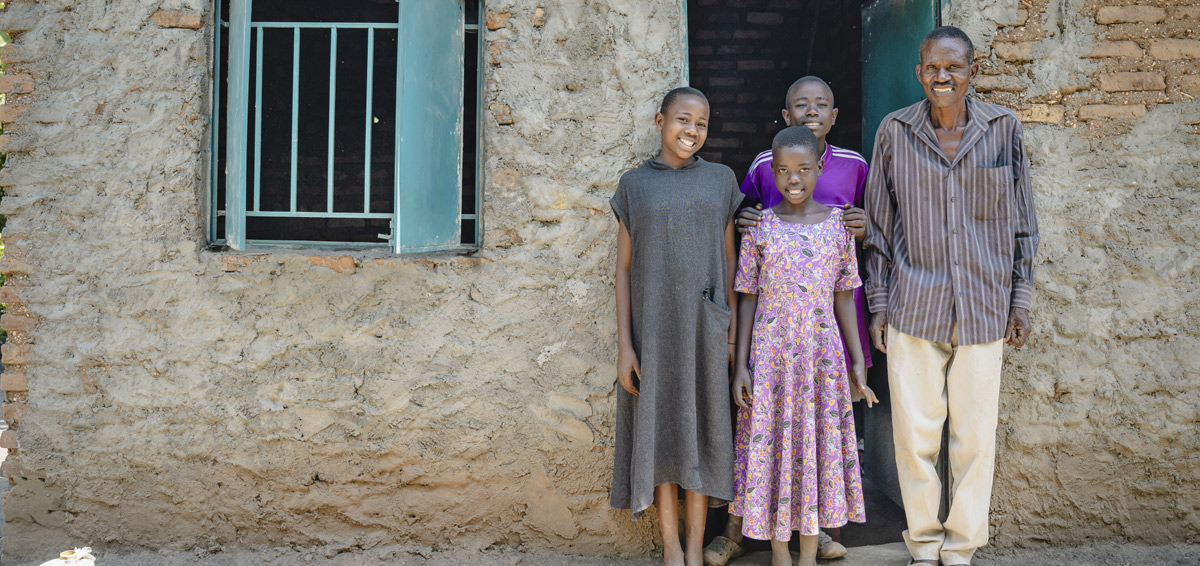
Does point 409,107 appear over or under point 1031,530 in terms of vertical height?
over

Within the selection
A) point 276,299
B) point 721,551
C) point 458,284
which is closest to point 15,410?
point 276,299

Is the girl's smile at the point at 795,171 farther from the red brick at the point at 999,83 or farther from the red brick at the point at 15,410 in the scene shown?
the red brick at the point at 15,410

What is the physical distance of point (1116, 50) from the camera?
293 centimetres

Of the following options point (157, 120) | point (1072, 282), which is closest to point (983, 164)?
point (1072, 282)

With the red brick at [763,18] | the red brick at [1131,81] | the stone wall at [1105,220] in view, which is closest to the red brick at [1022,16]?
the stone wall at [1105,220]

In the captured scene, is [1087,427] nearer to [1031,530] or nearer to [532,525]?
[1031,530]

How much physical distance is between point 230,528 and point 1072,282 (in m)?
3.19

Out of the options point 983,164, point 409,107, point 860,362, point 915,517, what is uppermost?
point 409,107

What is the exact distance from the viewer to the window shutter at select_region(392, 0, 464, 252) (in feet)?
9.28

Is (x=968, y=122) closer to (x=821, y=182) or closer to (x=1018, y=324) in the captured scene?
A: (x=821, y=182)

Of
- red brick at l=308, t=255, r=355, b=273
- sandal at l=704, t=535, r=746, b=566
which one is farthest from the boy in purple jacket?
red brick at l=308, t=255, r=355, b=273

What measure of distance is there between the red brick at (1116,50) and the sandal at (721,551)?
7.11 feet

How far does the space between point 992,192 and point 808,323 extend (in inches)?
28.6

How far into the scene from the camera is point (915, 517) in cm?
267
